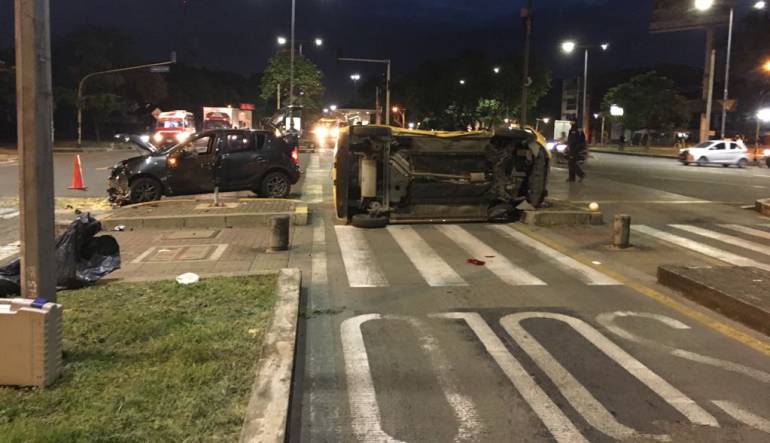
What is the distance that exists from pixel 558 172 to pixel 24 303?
25805 mm

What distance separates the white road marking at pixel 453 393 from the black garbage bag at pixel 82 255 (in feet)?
11.8

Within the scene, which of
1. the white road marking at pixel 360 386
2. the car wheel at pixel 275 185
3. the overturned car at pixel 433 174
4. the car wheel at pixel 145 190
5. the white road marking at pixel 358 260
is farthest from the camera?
the car wheel at pixel 275 185

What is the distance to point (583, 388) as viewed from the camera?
510 centimetres

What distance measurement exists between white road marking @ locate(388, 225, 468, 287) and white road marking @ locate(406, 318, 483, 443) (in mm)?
2098

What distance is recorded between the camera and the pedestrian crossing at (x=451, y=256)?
342 inches

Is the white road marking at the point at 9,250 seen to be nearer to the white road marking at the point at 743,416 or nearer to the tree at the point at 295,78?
the white road marking at the point at 743,416

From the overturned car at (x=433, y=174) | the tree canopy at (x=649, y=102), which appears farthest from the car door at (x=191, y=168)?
the tree canopy at (x=649, y=102)

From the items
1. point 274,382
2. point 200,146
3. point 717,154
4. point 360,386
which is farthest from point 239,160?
point 717,154

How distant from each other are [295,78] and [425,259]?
2103 inches

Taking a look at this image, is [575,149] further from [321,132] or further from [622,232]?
[321,132]

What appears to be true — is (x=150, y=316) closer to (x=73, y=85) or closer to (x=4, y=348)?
(x=4, y=348)

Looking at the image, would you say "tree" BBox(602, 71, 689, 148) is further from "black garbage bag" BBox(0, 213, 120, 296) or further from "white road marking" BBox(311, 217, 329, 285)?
"black garbage bag" BBox(0, 213, 120, 296)

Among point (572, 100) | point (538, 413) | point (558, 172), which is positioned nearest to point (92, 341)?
point (538, 413)

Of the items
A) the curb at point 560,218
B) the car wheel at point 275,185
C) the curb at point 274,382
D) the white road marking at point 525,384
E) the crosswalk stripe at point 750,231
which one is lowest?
the white road marking at point 525,384
